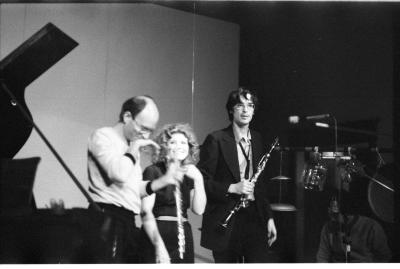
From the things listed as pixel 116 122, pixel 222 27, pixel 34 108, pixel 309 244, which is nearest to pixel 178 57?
pixel 222 27

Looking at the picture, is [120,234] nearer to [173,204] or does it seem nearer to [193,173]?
[173,204]

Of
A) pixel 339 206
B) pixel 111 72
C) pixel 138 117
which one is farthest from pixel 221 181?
pixel 111 72

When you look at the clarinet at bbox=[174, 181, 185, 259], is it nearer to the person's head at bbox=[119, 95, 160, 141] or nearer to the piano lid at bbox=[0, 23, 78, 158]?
the person's head at bbox=[119, 95, 160, 141]

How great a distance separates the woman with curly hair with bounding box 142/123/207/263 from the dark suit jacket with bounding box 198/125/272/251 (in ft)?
0.25

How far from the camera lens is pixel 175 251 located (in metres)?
3.76

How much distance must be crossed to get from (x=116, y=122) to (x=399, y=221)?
8.68 ft

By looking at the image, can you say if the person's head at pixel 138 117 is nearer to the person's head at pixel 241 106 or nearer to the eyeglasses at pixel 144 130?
the eyeglasses at pixel 144 130

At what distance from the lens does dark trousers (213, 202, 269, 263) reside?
3811 mm

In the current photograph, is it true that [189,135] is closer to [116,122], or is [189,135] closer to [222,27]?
[116,122]

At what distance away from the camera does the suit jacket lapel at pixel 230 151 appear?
3.85m

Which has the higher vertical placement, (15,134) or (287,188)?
(15,134)

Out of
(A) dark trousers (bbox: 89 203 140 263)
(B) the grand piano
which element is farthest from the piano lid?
(A) dark trousers (bbox: 89 203 140 263)

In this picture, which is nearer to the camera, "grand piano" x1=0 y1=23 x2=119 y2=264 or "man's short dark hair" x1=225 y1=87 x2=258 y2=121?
"grand piano" x1=0 y1=23 x2=119 y2=264

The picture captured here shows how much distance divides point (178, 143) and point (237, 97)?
656 millimetres
